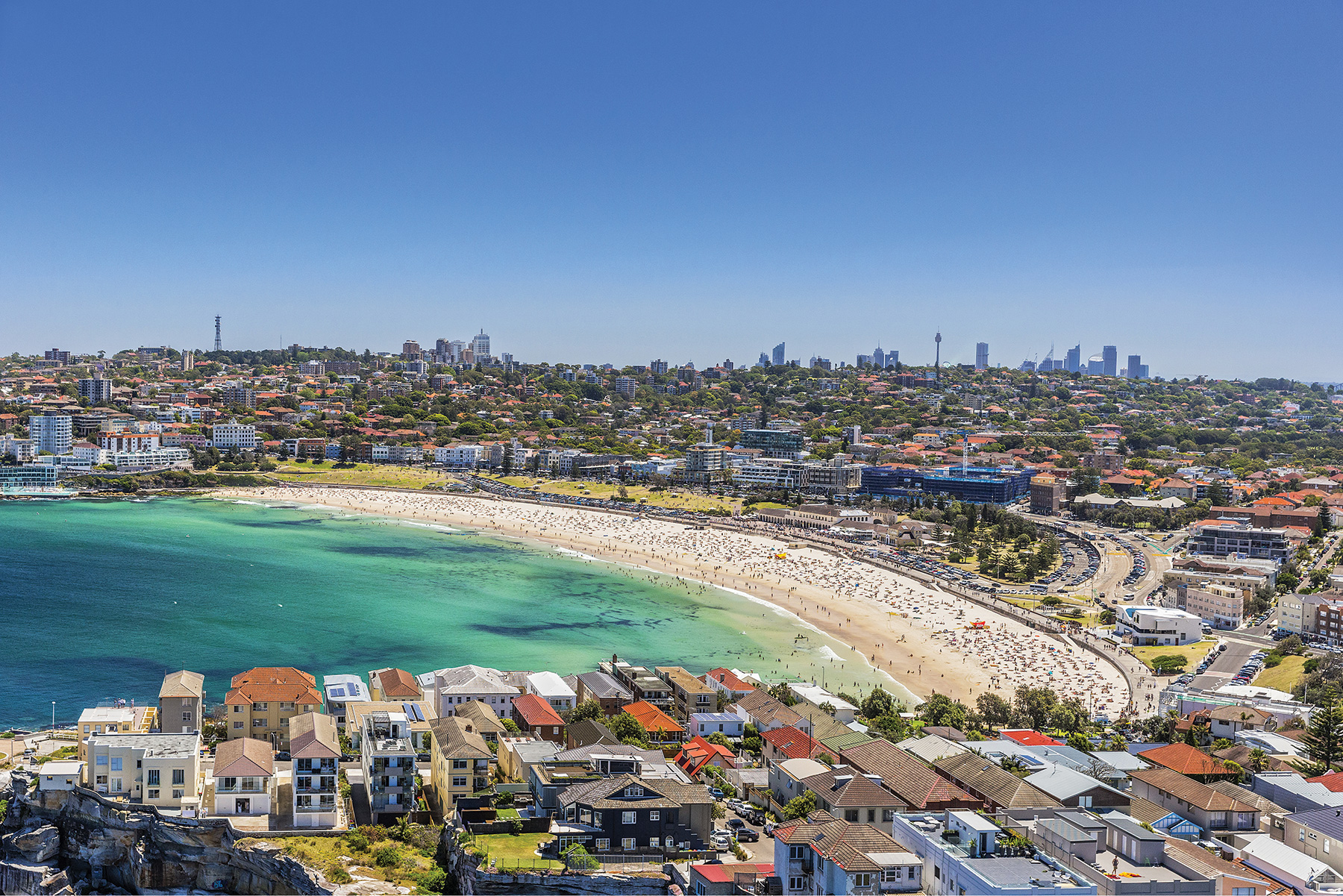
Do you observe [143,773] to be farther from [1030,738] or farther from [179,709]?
[1030,738]

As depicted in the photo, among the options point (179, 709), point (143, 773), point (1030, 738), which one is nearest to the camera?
point (143, 773)

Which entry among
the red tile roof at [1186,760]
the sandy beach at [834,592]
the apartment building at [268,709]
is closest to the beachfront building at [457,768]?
the apartment building at [268,709]

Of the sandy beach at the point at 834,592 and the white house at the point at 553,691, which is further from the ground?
the white house at the point at 553,691

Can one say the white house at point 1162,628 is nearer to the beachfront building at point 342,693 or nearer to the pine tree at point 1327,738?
the pine tree at point 1327,738

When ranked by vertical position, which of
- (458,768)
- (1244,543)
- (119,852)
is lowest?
(119,852)

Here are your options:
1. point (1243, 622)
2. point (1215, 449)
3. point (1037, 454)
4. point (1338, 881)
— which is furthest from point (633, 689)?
point (1215, 449)

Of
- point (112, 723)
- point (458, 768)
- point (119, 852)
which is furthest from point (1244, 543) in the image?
point (119, 852)
